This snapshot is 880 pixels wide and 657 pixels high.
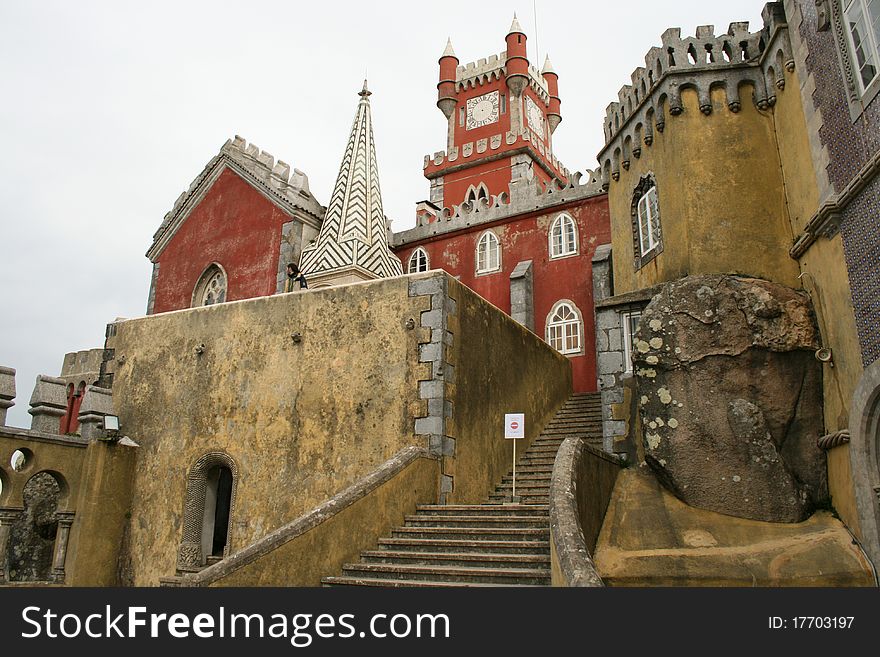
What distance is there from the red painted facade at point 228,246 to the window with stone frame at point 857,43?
1735 cm

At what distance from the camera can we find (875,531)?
23.7 feet

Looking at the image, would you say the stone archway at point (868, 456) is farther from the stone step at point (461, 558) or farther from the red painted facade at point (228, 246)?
the red painted facade at point (228, 246)

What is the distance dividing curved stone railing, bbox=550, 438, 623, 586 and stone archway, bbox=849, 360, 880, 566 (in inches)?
115

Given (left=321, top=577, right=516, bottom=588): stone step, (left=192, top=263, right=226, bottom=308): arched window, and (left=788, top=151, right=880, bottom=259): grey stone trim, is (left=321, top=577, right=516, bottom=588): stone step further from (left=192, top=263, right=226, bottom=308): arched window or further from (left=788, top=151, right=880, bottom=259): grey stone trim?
(left=192, top=263, right=226, bottom=308): arched window

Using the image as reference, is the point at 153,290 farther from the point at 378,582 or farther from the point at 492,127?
the point at 378,582

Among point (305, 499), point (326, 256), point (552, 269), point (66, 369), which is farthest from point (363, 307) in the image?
point (66, 369)

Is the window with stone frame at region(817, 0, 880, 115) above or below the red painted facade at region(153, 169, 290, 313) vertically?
below

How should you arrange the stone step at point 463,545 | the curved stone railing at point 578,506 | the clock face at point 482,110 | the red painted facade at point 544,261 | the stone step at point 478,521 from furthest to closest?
the clock face at point 482,110, the red painted facade at point 544,261, the stone step at point 478,521, the stone step at point 463,545, the curved stone railing at point 578,506

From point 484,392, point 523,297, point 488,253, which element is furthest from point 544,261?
point 484,392

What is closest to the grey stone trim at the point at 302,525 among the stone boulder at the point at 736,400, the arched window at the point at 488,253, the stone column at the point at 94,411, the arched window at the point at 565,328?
the stone boulder at the point at 736,400

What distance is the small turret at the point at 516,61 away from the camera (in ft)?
107

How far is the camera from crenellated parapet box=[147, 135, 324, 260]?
75.3ft

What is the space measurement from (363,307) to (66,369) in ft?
57.6

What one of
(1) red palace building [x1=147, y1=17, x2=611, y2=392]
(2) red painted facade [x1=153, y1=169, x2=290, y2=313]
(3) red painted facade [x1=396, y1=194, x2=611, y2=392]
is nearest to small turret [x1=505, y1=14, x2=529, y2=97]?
(1) red palace building [x1=147, y1=17, x2=611, y2=392]
